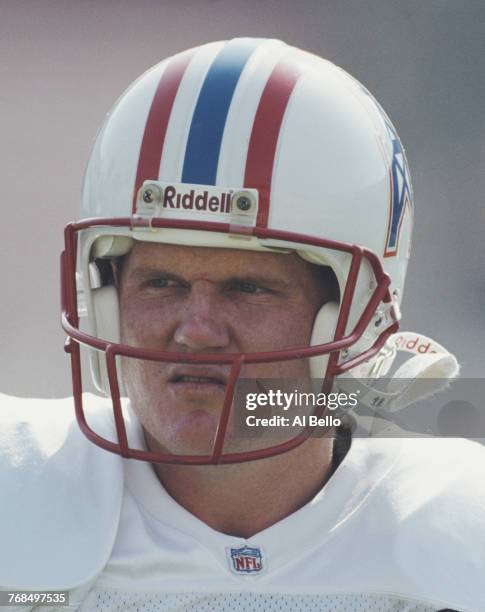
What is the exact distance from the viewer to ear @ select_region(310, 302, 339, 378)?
1387mm

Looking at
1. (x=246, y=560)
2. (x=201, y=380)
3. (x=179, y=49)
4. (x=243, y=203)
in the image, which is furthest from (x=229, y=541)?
(x=179, y=49)

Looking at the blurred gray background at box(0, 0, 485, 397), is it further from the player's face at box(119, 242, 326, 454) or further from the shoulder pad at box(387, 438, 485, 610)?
the player's face at box(119, 242, 326, 454)

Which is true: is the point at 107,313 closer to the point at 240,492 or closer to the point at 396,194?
the point at 240,492

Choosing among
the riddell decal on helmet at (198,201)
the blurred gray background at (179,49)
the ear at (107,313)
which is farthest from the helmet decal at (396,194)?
the blurred gray background at (179,49)

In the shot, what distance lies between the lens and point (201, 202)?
1334 millimetres

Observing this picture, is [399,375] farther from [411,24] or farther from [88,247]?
[411,24]

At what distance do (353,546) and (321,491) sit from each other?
0.30 ft

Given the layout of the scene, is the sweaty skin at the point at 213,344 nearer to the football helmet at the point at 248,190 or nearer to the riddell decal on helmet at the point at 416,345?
the football helmet at the point at 248,190

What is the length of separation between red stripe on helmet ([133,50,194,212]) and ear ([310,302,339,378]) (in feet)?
0.89

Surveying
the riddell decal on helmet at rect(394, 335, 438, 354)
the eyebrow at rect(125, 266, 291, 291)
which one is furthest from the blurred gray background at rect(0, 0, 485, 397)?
the eyebrow at rect(125, 266, 291, 291)

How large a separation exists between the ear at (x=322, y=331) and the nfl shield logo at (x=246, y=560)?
0.76ft

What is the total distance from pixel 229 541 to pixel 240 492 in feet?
0.23

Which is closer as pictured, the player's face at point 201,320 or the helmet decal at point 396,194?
the player's face at point 201,320

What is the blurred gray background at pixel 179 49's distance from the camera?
9.47ft
